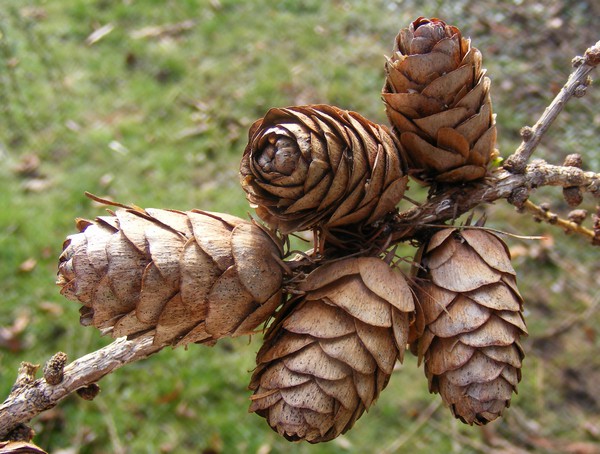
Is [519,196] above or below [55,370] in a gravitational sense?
above

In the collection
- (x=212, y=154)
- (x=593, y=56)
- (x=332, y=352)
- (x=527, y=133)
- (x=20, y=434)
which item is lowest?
(x=212, y=154)

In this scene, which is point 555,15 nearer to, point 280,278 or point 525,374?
point 525,374

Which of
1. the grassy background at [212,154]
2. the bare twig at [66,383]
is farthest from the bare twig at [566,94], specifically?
the grassy background at [212,154]

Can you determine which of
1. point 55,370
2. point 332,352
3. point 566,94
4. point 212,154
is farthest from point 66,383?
point 212,154

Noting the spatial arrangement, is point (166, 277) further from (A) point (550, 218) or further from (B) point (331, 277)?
(A) point (550, 218)

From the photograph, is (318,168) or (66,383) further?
(66,383)

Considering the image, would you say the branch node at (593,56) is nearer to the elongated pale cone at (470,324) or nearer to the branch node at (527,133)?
the branch node at (527,133)

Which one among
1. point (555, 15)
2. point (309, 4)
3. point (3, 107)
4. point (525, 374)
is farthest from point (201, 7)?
point (525, 374)

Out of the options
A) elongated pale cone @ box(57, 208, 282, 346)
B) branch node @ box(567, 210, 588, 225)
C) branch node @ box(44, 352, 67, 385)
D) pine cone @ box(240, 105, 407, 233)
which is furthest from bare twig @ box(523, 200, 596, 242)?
branch node @ box(44, 352, 67, 385)
